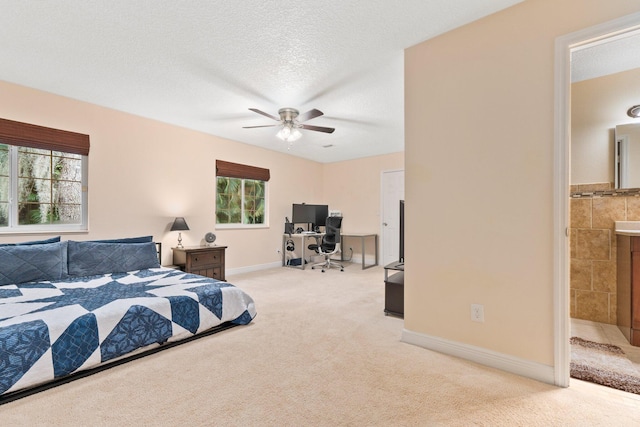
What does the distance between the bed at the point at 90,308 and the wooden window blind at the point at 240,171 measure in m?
1.95

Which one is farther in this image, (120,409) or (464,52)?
(464,52)

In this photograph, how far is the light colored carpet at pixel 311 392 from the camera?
1.52 m

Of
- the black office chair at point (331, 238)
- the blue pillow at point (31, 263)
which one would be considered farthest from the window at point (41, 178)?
the black office chair at point (331, 238)

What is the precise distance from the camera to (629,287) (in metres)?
2.33

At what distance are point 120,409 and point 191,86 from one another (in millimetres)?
2852

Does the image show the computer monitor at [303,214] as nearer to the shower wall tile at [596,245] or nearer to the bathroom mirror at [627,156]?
the shower wall tile at [596,245]

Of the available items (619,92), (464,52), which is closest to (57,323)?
(464,52)

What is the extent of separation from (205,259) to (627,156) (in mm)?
4894

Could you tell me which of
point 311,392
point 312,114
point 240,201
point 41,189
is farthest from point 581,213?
point 41,189

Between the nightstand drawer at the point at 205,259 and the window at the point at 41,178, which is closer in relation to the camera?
the window at the point at 41,178

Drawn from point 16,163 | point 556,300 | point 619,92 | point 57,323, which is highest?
point 619,92

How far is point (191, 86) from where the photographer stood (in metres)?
3.09

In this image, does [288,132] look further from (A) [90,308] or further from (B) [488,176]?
(A) [90,308]

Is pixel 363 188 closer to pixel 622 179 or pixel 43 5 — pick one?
pixel 622 179
